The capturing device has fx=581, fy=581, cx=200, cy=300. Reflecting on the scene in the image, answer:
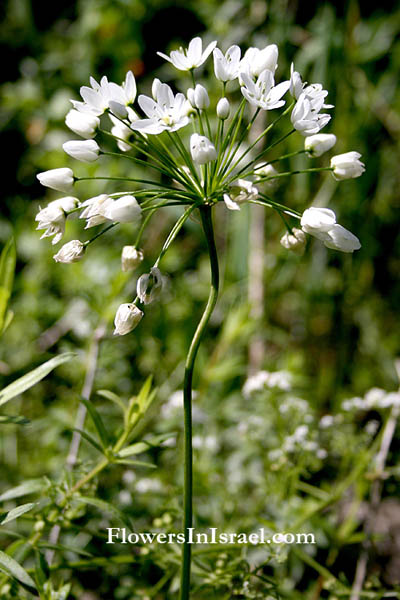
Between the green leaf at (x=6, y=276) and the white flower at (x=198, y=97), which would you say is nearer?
the white flower at (x=198, y=97)

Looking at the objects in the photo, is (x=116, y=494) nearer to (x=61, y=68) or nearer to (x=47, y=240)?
(x=47, y=240)

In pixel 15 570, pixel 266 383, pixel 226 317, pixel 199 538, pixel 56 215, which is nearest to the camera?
pixel 15 570

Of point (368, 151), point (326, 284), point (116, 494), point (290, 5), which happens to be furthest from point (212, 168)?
point (290, 5)

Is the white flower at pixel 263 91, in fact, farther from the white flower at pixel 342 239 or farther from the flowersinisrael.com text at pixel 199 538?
the flowersinisrael.com text at pixel 199 538

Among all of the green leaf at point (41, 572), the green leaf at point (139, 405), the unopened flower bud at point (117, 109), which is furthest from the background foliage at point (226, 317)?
the unopened flower bud at point (117, 109)

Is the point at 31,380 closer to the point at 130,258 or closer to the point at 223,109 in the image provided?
the point at 130,258

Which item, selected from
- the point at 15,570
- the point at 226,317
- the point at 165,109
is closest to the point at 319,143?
the point at 165,109
